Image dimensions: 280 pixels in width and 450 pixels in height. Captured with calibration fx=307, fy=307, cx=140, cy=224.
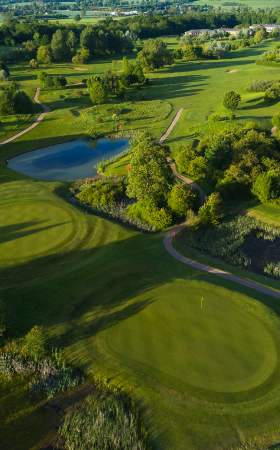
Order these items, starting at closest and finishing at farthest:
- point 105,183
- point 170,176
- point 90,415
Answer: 1. point 90,415
2. point 170,176
3. point 105,183

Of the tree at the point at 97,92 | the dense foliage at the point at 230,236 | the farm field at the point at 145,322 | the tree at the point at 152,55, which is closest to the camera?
the farm field at the point at 145,322

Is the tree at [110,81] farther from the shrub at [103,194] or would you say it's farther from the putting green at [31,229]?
the putting green at [31,229]

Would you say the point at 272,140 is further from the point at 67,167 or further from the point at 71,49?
the point at 71,49

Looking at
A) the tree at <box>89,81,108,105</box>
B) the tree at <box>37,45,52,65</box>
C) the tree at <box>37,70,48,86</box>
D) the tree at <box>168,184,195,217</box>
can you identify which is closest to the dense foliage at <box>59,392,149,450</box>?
the tree at <box>168,184,195,217</box>

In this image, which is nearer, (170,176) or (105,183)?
(170,176)

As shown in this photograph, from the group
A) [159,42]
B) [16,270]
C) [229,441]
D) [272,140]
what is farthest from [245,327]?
[159,42]

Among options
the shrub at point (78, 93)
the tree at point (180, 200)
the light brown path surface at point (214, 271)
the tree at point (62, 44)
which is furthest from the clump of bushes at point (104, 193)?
the tree at point (62, 44)
